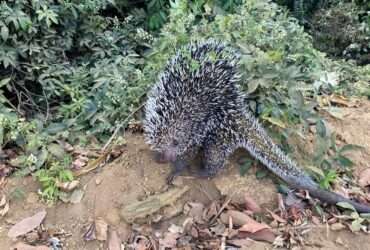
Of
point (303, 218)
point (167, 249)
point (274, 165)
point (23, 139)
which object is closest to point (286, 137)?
point (274, 165)

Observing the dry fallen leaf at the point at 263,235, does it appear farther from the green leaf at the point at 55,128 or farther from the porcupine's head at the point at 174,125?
the green leaf at the point at 55,128

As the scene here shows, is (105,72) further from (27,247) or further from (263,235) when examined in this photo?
(263,235)

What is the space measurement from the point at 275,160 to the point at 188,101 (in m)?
0.80

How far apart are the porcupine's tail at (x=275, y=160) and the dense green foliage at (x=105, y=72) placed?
0.18 m

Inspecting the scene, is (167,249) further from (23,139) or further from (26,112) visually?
(26,112)

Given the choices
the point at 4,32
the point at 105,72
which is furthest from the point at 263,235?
the point at 4,32

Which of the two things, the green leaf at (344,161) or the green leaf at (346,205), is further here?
the green leaf at (344,161)

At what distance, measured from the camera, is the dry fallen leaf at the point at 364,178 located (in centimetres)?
456

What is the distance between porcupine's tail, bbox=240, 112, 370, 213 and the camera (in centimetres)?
430

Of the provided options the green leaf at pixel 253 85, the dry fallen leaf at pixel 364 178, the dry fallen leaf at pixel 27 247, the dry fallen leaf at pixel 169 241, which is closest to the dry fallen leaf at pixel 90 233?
the dry fallen leaf at pixel 27 247

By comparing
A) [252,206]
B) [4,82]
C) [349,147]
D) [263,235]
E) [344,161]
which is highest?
[4,82]

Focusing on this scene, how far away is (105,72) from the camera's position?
17.9 ft

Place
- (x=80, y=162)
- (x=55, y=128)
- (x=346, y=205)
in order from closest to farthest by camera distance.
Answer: (x=346, y=205) → (x=80, y=162) → (x=55, y=128)

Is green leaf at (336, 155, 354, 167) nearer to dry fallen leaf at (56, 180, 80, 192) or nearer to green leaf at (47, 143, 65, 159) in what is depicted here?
dry fallen leaf at (56, 180, 80, 192)
